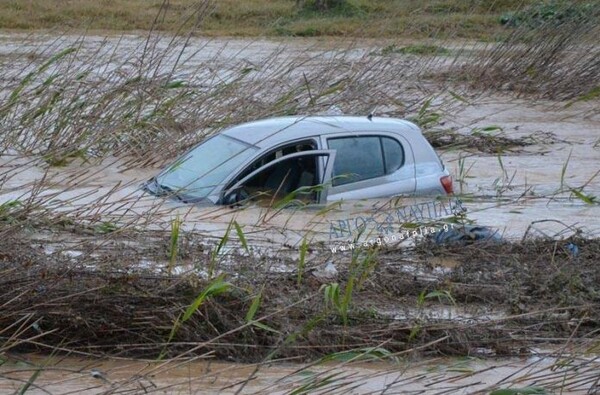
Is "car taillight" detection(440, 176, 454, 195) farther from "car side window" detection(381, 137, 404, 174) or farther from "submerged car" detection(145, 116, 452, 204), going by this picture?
"car side window" detection(381, 137, 404, 174)

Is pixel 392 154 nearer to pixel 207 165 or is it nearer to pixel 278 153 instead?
pixel 278 153

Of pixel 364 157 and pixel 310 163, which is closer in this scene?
pixel 310 163

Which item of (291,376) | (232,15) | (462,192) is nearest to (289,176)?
(462,192)

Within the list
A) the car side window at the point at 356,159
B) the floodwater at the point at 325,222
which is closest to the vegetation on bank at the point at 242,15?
the floodwater at the point at 325,222

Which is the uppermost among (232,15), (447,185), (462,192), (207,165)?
(207,165)

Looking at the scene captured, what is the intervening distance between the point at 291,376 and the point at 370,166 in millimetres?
4186

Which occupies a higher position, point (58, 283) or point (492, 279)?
point (58, 283)

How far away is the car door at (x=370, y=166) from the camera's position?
8.17 meters

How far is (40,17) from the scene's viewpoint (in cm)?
2689

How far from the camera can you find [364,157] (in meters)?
8.38

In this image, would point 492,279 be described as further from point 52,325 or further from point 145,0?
point 145,0

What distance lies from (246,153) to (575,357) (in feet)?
13.2

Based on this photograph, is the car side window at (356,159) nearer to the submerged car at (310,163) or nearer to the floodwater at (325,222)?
the submerged car at (310,163)

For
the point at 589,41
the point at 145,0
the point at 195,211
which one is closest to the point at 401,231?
the point at 195,211
